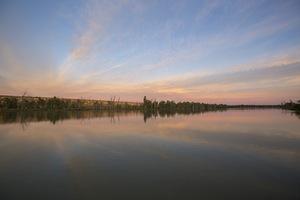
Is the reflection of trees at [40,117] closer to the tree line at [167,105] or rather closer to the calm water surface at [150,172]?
the calm water surface at [150,172]

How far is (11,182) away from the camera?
24.3ft

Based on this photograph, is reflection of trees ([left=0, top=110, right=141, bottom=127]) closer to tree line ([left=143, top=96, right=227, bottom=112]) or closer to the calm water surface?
the calm water surface

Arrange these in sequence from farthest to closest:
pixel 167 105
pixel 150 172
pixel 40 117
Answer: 1. pixel 167 105
2. pixel 40 117
3. pixel 150 172

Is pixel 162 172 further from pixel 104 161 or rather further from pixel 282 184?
pixel 282 184

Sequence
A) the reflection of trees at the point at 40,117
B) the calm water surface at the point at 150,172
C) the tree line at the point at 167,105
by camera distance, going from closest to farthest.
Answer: the calm water surface at the point at 150,172
the reflection of trees at the point at 40,117
the tree line at the point at 167,105

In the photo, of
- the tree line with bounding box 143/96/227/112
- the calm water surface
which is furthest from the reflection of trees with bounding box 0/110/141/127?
the tree line with bounding box 143/96/227/112

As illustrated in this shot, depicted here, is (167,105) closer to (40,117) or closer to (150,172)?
(40,117)

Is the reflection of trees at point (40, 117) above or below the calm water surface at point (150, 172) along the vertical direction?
above

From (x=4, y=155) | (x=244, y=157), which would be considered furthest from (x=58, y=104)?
(x=244, y=157)

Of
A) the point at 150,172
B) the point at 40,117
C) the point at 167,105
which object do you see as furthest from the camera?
the point at 167,105

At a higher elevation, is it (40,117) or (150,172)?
(40,117)

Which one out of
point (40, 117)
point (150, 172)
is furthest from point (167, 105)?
point (150, 172)

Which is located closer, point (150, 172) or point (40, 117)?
point (150, 172)

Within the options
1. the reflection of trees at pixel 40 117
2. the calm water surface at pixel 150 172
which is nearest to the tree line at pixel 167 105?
the reflection of trees at pixel 40 117
